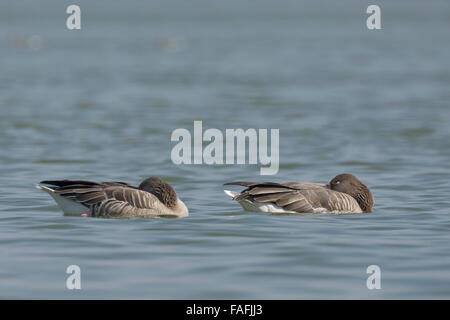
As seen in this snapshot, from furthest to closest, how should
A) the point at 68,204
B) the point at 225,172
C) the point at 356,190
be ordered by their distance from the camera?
1. the point at 225,172
2. the point at 356,190
3. the point at 68,204

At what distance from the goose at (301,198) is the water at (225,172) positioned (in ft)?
0.89

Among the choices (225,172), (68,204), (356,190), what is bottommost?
(68,204)

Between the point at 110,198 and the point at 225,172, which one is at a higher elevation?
the point at 225,172

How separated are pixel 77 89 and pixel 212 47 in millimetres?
33565

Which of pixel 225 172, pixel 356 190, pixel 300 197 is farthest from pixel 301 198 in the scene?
pixel 225 172

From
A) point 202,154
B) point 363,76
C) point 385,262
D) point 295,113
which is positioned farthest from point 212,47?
point 385,262

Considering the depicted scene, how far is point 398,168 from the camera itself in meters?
20.3

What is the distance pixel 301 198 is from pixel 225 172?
16.8 ft

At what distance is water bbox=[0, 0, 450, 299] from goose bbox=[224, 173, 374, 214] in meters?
0.27

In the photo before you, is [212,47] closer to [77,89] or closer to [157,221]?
[77,89]

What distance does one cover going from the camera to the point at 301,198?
1505cm

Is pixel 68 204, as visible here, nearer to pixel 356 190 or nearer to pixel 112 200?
pixel 112 200
